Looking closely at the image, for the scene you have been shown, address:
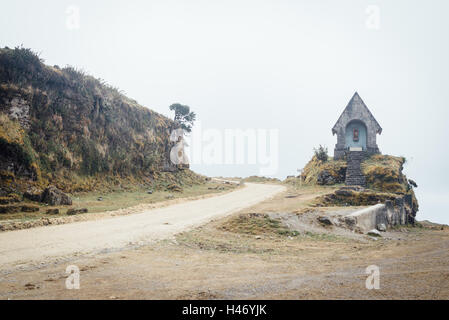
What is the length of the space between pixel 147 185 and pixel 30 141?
33.0 feet

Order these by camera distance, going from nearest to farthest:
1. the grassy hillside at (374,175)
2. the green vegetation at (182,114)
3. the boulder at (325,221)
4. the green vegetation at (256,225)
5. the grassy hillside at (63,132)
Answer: the green vegetation at (256,225) → the boulder at (325,221) → the grassy hillside at (63,132) → the grassy hillside at (374,175) → the green vegetation at (182,114)

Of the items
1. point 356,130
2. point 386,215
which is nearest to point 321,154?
point 356,130

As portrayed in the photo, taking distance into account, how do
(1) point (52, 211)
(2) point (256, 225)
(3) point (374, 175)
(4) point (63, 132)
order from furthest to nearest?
(3) point (374, 175), (4) point (63, 132), (1) point (52, 211), (2) point (256, 225)

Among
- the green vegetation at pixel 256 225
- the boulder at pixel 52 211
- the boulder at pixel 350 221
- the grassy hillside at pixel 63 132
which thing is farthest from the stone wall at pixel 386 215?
the grassy hillside at pixel 63 132

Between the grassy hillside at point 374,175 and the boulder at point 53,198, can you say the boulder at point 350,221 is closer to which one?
the grassy hillside at point 374,175

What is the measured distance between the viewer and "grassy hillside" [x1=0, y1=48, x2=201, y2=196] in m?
16.7

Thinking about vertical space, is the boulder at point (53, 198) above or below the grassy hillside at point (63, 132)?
below

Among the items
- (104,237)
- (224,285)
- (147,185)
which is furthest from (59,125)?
(224,285)

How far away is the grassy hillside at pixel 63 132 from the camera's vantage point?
1670cm

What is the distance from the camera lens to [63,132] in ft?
68.4

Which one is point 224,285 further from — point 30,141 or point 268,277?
point 30,141

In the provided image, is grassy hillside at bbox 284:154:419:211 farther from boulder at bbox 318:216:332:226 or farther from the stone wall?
boulder at bbox 318:216:332:226

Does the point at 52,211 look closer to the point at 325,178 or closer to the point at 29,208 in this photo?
the point at 29,208

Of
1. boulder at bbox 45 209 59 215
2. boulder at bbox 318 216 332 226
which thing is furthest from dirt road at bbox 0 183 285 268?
boulder at bbox 318 216 332 226
